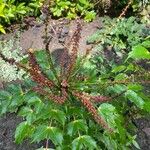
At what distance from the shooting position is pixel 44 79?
340 centimetres

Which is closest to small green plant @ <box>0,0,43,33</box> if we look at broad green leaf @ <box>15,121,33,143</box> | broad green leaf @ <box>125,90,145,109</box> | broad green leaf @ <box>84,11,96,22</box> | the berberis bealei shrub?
broad green leaf @ <box>84,11,96,22</box>

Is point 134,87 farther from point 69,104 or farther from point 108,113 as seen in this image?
point 69,104

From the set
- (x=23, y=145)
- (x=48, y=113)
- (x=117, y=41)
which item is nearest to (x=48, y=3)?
(x=48, y=113)

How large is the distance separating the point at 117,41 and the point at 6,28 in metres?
2.03

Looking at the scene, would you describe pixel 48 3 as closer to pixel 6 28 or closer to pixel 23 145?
pixel 23 145

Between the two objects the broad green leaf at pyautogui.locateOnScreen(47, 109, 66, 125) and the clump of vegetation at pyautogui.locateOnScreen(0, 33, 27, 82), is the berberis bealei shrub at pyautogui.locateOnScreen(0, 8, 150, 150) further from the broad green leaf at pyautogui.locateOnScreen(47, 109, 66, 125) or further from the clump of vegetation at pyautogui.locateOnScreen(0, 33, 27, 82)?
the clump of vegetation at pyautogui.locateOnScreen(0, 33, 27, 82)

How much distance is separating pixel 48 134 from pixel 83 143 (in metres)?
0.34

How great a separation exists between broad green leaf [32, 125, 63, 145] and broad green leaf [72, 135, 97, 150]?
→ 148 mm

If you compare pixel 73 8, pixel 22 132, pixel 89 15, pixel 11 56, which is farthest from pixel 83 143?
pixel 73 8

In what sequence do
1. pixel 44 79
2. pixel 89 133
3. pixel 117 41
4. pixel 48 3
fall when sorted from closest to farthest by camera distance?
pixel 48 3 → pixel 44 79 → pixel 89 133 → pixel 117 41

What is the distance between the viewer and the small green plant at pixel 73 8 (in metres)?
6.86

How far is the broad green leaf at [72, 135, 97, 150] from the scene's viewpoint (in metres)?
3.50

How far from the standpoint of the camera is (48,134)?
11.3 ft

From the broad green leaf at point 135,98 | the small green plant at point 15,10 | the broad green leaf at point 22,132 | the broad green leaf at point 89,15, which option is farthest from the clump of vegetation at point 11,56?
the broad green leaf at point 135,98
